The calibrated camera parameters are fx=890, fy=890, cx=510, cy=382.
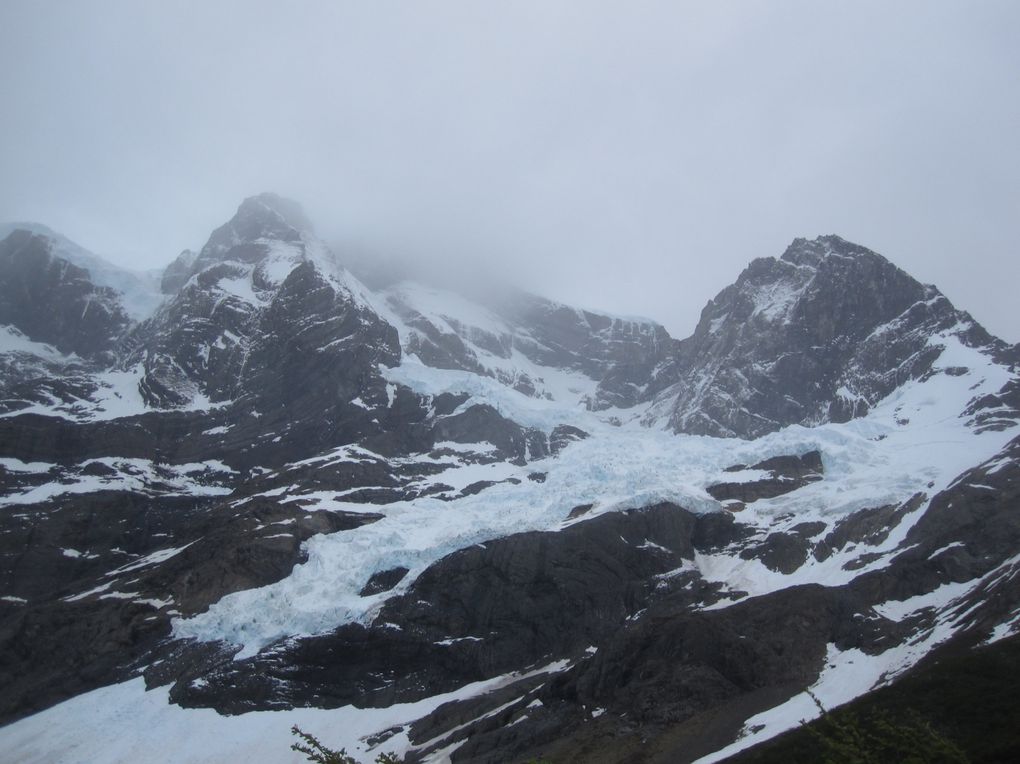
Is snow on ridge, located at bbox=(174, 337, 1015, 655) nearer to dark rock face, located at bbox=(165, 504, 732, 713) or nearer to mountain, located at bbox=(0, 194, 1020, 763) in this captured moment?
mountain, located at bbox=(0, 194, 1020, 763)

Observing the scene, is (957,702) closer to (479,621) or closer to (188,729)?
(479,621)

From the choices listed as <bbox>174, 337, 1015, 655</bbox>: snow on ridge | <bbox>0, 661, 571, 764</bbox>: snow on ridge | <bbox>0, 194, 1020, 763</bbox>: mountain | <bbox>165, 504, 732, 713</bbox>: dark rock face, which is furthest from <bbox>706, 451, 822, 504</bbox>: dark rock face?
<bbox>0, 661, 571, 764</bbox>: snow on ridge

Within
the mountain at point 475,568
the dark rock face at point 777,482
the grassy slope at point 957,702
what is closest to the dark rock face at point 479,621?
the mountain at point 475,568

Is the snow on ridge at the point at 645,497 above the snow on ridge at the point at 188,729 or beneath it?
above

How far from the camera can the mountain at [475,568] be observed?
86812mm

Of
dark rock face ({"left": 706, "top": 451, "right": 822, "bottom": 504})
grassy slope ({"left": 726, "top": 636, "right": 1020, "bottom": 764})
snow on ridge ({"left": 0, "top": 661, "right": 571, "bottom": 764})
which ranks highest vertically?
dark rock face ({"left": 706, "top": 451, "right": 822, "bottom": 504})

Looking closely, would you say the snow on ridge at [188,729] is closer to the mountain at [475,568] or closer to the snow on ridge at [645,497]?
the mountain at [475,568]

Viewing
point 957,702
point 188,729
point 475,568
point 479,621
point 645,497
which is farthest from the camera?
point 645,497

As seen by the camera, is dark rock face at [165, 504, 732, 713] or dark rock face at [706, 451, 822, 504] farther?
dark rock face at [706, 451, 822, 504]

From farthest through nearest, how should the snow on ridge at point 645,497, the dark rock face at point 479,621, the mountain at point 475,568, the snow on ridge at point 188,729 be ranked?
the snow on ridge at point 645,497 → the dark rock face at point 479,621 → the snow on ridge at point 188,729 → the mountain at point 475,568

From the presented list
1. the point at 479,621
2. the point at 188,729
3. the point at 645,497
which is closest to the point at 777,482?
the point at 645,497

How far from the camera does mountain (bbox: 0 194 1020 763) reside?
86.8m

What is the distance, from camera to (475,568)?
11812 cm

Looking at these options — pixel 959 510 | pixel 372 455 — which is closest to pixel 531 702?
pixel 959 510
